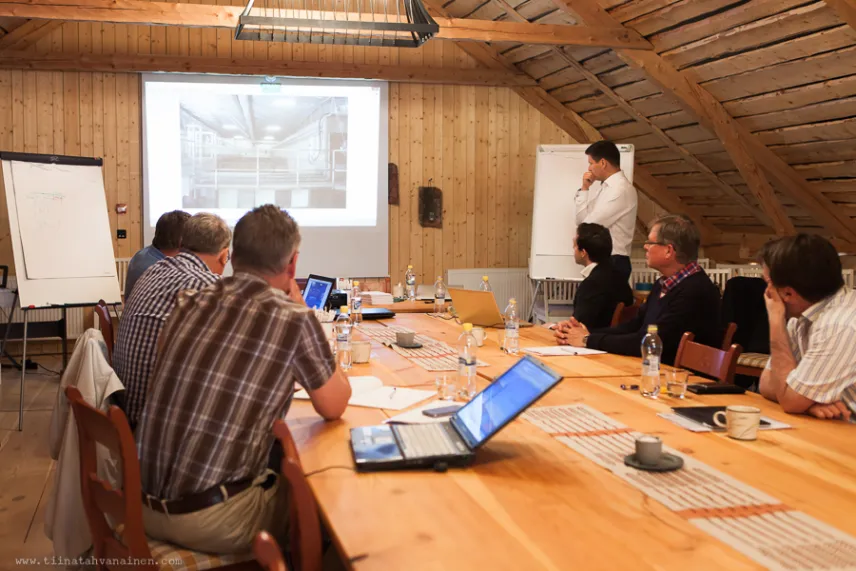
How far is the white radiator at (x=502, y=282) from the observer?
804cm

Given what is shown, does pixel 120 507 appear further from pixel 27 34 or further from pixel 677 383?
pixel 27 34

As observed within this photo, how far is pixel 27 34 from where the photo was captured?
6.93m

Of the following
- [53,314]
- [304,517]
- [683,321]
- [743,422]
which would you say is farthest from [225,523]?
[53,314]

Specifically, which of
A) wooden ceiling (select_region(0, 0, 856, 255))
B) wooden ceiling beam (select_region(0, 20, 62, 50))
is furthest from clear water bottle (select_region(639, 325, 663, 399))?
wooden ceiling beam (select_region(0, 20, 62, 50))

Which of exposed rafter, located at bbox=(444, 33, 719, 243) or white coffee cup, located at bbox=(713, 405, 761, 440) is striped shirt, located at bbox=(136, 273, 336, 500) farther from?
exposed rafter, located at bbox=(444, 33, 719, 243)

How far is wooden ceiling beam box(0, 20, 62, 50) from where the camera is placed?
6852mm

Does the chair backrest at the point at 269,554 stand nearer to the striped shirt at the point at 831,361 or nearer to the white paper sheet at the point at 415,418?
the white paper sheet at the point at 415,418

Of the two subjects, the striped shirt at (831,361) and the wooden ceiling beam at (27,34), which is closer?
the striped shirt at (831,361)

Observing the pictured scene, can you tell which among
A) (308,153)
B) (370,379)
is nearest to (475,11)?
(308,153)

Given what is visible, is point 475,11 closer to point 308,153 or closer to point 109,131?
point 308,153

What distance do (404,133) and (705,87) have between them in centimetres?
288

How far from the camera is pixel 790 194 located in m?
6.43

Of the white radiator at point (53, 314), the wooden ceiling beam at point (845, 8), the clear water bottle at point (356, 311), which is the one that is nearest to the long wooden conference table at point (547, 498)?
the clear water bottle at point (356, 311)

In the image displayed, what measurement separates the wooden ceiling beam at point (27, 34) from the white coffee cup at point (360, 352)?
526cm
